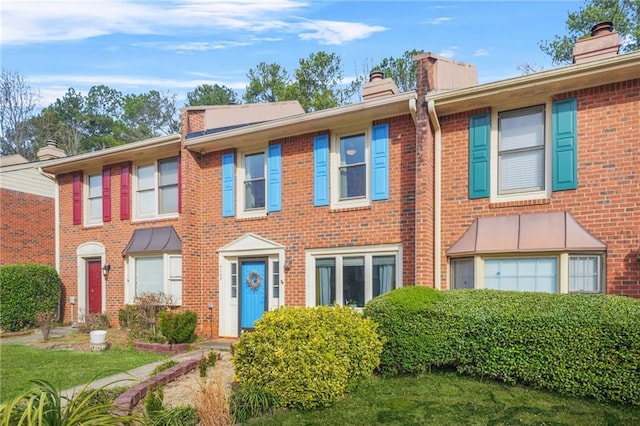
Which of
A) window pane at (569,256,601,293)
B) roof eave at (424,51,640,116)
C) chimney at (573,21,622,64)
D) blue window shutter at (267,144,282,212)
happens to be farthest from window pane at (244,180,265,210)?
chimney at (573,21,622,64)

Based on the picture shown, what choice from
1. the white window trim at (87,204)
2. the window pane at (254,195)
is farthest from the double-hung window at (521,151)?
the white window trim at (87,204)

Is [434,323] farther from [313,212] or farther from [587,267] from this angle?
[313,212]

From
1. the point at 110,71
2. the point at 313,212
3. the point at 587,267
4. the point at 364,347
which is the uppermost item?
the point at 110,71

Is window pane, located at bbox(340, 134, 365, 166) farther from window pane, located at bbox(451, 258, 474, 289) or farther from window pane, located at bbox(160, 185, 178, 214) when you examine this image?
window pane, located at bbox(160, 185, 178, 214)

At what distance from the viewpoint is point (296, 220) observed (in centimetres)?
1055

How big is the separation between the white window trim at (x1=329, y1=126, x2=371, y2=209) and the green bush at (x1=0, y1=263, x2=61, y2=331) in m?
Result: 9.77

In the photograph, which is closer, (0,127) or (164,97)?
(0,127)

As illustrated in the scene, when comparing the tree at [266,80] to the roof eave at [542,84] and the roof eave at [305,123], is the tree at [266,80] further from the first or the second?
the roof eave at [542,84]

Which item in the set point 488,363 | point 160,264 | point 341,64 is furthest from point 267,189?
point 341,64

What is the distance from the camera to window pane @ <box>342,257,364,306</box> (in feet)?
32.1

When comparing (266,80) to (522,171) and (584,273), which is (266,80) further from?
(584,273)

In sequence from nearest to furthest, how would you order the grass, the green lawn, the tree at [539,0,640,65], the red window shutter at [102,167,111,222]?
the grass
the green lawn
the red window shutter at [102,167,111,222]
the tree at [539,0,640,65]

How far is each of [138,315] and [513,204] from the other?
922 centimetres

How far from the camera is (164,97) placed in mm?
39719
